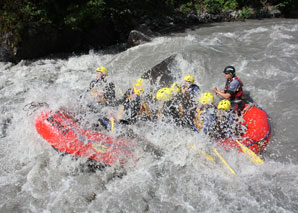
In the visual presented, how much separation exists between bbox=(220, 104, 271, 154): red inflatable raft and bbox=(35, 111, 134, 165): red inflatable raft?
188 cm

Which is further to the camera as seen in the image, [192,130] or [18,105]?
[18,105]

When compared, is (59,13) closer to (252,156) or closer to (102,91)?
(102,91)

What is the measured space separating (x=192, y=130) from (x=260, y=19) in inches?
435

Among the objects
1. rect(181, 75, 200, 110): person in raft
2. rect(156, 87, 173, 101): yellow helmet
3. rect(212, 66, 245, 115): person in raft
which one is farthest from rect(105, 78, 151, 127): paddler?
rect(212, 66, 245, 115): person in raft

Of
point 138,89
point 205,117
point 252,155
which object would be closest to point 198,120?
point 205,117

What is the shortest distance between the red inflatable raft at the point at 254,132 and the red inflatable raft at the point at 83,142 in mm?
1877

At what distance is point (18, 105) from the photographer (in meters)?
6.81

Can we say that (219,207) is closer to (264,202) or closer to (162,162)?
(264,202)

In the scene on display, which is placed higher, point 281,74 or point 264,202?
point 281,74

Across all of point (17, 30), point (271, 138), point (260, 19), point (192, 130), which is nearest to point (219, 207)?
point (192, 130)

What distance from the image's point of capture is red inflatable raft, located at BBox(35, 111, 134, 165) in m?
4.50

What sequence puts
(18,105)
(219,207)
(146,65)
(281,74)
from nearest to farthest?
(219,207) → (18,105) → (281,74) → (146,65)

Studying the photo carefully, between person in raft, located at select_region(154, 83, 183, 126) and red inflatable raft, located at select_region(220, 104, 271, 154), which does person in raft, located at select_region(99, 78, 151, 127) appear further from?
red inflatable raft, located at select_region(220, 104, 271, 154)

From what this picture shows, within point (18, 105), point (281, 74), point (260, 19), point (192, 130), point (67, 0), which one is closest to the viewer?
point (192, 130)
